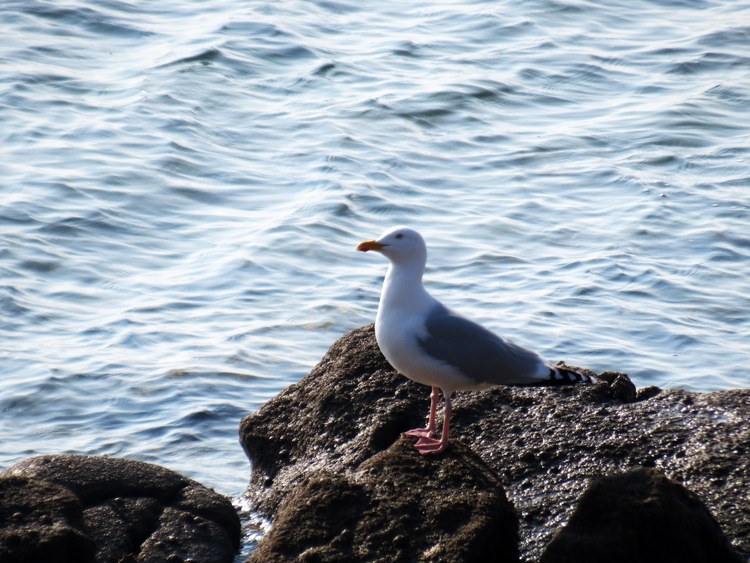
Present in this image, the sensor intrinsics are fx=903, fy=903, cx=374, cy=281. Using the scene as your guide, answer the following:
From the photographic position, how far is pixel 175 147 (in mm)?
12617

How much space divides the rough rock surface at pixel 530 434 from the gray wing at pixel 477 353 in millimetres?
378

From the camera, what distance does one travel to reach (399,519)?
12.9ft

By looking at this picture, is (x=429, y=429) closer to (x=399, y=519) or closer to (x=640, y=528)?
(x=399, y=519)

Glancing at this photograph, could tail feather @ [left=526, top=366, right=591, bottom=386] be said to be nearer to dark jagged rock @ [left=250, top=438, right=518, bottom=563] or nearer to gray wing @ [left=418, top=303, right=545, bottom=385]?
gray wing @ [left=418, top=303, right=545, bottom=385]

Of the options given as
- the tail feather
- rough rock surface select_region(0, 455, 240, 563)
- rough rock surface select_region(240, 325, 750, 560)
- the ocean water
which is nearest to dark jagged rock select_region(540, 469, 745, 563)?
rough rock surface select_region(240, 325, 750, 560)

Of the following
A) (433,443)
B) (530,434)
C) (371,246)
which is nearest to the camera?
(433,443)

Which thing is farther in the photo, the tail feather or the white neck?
the white neck

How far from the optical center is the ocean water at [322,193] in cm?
784

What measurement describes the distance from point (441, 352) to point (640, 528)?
1.40 meters

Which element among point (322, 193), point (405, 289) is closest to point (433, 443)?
point (405, 289)

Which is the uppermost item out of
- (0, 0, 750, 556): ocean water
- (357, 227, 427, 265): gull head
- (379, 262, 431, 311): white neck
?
(357, 227, 427, 265): gull head

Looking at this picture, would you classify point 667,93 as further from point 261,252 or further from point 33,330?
point 33,330

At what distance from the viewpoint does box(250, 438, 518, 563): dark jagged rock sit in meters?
3.82

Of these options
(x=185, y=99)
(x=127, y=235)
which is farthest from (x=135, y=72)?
(x=127, y=235)
